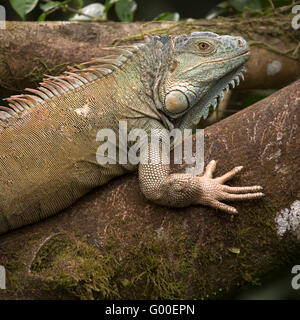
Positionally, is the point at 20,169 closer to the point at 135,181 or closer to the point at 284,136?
the point at 135,181

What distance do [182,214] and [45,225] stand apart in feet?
3.88

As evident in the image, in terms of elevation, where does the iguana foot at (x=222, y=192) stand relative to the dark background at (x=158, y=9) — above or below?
below

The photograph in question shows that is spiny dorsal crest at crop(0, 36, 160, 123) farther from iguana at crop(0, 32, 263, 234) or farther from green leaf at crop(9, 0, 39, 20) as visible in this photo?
green leaf at crop(9, 0, 39, 20)

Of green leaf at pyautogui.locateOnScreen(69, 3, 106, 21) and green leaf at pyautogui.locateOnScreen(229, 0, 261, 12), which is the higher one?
green leaf at pyautogui.locateOnScreen(229, 0, 261, 12)

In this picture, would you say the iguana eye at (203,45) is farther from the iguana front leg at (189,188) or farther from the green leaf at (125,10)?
the green leaf at (125,10)

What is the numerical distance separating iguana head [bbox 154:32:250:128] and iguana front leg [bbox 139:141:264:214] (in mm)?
677

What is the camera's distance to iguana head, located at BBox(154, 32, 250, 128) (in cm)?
376

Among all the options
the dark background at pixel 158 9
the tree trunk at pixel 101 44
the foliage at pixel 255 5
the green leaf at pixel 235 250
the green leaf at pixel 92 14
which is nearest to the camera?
the green leaf at pixel 235 250

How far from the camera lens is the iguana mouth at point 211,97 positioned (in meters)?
3.90

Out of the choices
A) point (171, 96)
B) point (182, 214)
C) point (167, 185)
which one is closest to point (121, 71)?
point (171, 96)

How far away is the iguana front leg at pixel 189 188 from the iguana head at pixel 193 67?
0.68 metres

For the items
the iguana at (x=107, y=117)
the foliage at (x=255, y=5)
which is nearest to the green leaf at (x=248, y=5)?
the foliage at (x=255, y=5)

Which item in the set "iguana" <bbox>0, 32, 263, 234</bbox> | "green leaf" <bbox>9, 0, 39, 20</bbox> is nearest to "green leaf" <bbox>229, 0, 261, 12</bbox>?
"iguana" <bbox>0, 32, 263, 234</bbox>

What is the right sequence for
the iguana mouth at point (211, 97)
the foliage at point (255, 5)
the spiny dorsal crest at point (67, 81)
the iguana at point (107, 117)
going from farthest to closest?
the foliage at point (255, 5) → the iguana mouth at point (211, 97) → the spiny dorsal crest at point (67, 81) → the iguana at point (107, 117)
